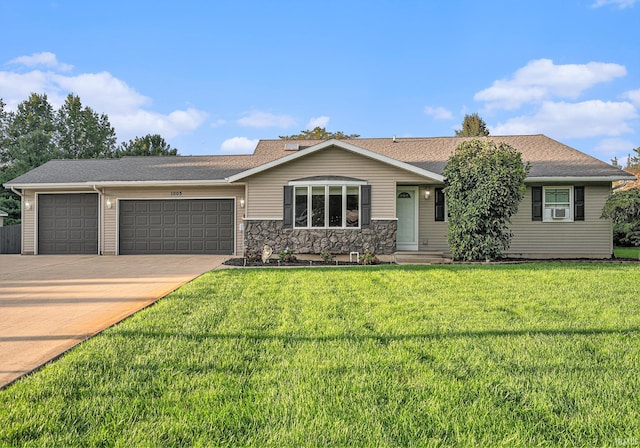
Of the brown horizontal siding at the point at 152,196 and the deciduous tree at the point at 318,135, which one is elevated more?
the deciduous tree at the point at 318,135

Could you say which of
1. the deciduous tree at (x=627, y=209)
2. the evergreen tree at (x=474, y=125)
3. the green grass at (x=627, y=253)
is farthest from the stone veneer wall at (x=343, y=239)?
the evergreen tree at (x=474, y=125)

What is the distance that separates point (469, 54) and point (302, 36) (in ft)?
23.5

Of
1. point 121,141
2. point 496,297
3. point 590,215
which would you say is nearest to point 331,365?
point 496,297

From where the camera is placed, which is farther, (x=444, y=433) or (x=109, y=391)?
(x=109, y=391)

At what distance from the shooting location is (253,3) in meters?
12.0

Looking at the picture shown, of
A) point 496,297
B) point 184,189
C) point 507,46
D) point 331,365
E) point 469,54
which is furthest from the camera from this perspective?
point 469,54

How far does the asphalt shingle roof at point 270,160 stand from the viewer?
13.3m

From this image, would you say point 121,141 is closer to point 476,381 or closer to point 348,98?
point 348,98

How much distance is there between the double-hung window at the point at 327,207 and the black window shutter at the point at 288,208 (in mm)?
147

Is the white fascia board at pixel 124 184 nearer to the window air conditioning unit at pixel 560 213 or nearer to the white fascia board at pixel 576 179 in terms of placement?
the white fascia board at pixel 576 179

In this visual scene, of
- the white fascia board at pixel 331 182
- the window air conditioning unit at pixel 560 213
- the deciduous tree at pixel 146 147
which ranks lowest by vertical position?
the window air conditioning unit at pixel 560 213

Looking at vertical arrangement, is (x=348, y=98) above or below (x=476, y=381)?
above

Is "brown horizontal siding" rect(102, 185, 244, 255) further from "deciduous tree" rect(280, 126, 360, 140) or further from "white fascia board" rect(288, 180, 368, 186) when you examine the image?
"deciduous tree" rect(280, 126, 360, 140)

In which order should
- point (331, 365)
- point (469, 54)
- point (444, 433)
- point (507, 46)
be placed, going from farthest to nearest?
point (469, 54), point (507, 46), point (331, 365), point (444, 433)
